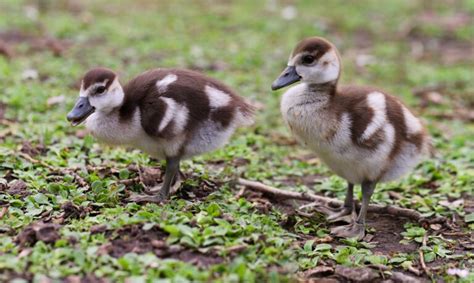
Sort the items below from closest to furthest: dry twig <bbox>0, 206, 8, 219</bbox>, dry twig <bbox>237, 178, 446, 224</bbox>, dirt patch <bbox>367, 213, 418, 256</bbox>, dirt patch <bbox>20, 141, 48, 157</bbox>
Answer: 1. dry twig <bbox>0, 206, 8, 219</bbox>
2. dirt patch <bbox>367, 213, 418, 256</bbox>
3. dry twig <bbox>237, 178, 446, 224</bbox>
4. dirt patch <bbox>20, 141, 48, 157</bbox>

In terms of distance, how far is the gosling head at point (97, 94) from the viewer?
15.9 feet

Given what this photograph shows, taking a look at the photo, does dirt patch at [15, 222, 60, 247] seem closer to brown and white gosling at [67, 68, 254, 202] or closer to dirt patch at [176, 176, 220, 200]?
brown and white gosling at [67, 68, 254, 202]

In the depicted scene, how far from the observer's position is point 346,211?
5.50m

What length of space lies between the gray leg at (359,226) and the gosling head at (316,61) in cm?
86

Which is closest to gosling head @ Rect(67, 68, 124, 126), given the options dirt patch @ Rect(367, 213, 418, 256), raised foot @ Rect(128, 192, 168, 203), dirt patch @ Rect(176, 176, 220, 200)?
raised foot @ Rect(128, 192, 168, 203)

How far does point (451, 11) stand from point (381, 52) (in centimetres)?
420

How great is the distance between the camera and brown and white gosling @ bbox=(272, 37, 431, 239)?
16.1 feet

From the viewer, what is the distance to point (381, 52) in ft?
37.2

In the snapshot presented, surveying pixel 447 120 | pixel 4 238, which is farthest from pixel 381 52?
pixel 4 238

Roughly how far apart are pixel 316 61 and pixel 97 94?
5.22 ft

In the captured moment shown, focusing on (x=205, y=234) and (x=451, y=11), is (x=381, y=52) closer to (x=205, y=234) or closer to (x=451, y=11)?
(x=451, y=11)

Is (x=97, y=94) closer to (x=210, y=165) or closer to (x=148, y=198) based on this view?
(x=148, y=198)

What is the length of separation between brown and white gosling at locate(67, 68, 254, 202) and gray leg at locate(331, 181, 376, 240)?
1.11 m

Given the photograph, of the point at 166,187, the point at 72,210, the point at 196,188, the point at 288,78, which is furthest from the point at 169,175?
the point at 288,78
